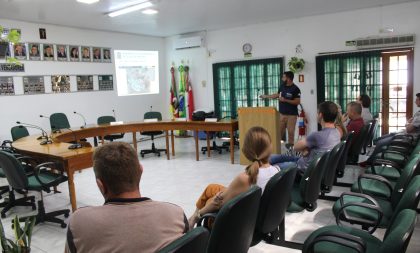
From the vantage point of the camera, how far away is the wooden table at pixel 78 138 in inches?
147

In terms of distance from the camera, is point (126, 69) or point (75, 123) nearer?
point (75, 123)

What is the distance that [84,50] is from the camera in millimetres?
7738

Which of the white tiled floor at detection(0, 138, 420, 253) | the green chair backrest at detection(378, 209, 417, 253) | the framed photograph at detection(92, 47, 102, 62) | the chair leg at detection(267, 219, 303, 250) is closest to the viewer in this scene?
the green chair backrest at detection(378, 209, 417, 253)

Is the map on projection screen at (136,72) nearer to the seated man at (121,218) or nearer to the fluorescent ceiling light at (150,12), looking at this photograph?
the fluorescent ceiling light at (150,12)

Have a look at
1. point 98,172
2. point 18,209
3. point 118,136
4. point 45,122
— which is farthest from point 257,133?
point 45,122

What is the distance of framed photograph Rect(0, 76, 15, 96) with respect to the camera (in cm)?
636

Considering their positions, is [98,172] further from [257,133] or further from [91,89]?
[91,89]

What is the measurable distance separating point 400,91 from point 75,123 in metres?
6.88

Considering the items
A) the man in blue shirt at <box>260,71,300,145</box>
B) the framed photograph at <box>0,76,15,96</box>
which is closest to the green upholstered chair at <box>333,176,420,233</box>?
the man in blue shirt at <box>260,71,300,145</box>

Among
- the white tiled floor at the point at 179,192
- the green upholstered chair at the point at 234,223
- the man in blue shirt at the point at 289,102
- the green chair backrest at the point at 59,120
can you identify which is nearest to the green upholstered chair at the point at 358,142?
the white tiled floor at the point at 179,192

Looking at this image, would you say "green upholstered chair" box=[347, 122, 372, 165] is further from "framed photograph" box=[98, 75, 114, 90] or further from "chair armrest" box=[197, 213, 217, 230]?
"framed photograph" box=[98, 75, 114, 90]

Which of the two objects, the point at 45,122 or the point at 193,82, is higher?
the point at 193,82

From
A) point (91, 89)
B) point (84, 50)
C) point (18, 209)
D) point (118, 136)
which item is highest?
point (84, 50)

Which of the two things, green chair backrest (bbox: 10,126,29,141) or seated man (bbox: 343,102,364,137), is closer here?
seated man (bbox: 343,102,364,137)
